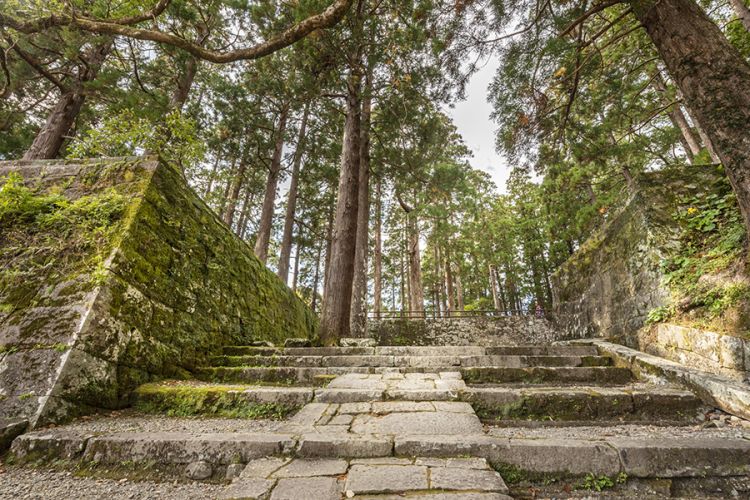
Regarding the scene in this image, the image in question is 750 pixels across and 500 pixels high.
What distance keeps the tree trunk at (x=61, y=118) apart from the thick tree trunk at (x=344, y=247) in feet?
18.3

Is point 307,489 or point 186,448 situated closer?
point 307,489

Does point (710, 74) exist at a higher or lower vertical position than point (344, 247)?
higher

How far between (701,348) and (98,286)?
203 inches

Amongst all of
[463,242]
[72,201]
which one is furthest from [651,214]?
[463,242]

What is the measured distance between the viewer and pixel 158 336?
2936 mm

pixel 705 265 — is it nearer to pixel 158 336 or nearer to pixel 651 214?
pixel 651 214

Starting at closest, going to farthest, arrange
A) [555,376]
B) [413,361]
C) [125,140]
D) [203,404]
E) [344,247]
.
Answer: [203,404]
[555,376]
[413,361]
[125,140]
[344,247]

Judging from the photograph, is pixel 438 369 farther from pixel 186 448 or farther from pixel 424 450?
pixel 186 448

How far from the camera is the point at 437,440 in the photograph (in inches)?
65.3

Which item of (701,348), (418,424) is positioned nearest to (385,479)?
(418,424)

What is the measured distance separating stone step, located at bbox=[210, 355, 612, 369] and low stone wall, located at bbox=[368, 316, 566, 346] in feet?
20.7

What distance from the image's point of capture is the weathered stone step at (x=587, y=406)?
2229 millimetres

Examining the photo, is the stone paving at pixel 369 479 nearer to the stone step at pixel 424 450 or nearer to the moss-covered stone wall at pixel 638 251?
the stone step at pixel 424 450

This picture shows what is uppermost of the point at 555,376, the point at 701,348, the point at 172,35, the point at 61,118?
the point at 61,118
